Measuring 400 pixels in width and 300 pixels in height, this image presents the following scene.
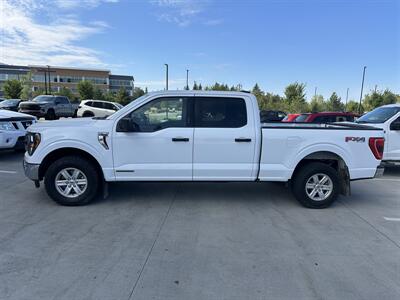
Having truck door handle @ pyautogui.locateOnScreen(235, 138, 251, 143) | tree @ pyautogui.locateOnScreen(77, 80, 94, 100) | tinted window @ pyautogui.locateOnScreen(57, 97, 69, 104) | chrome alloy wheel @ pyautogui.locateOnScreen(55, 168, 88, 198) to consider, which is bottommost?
chrome alloy wheel @ pyautogui.locateOnScreen(55, 168, 88, 198)

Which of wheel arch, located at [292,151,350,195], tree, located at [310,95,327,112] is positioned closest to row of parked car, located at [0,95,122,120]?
wheel arch, located at [292,151,350,195]

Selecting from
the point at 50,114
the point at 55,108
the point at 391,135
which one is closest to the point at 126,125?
the point at 391,135

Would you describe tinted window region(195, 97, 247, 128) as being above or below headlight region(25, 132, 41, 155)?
above

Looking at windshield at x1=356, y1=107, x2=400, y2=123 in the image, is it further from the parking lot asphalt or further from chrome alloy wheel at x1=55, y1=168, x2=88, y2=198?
chrome alloy wheel at x1=55, y1=168, x2=88, y2=198

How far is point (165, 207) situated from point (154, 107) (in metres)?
1.67

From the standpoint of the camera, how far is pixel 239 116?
5.04 meters

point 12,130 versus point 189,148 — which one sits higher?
point 189,148

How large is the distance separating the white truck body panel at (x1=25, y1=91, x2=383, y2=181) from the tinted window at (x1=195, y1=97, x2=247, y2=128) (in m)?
0.09

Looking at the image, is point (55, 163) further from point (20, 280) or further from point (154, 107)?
point (20, 280)

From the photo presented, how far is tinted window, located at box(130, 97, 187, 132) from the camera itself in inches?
194

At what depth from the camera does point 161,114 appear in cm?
500

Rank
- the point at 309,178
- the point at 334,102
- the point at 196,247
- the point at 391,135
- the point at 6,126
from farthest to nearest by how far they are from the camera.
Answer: the point at 334,102, the point at 6,126, the point at 391,135, the point at 309,178, the point at 196,247

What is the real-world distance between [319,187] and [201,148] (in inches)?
84.2

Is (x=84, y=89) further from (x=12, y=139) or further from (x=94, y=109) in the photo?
(x=12, y=139)
